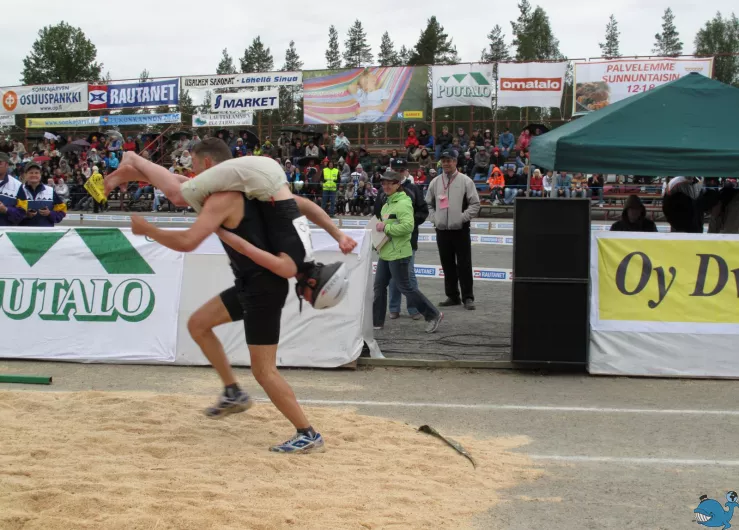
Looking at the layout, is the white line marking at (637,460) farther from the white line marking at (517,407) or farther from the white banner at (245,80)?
the white banner at (245,80)

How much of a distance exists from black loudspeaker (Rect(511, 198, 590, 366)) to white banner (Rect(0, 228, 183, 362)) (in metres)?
3.68

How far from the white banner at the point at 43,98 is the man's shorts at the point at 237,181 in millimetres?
34088

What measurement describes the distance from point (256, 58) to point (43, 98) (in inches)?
1985

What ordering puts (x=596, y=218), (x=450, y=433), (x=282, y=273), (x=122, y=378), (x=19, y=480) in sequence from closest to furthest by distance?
1. (x=19, y=480)
2. (x=282, y=273)
3. (x=450, y=433)
4. (x=122, y=378)
5. (x=596, y=218)

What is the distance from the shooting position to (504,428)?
6.29 meters

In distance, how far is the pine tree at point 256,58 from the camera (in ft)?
279

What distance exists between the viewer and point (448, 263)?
11.5 m

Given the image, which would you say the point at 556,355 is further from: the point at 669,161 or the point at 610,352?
the point at 669,161

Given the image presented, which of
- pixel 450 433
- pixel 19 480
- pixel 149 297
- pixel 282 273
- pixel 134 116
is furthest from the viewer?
pixel 134 116

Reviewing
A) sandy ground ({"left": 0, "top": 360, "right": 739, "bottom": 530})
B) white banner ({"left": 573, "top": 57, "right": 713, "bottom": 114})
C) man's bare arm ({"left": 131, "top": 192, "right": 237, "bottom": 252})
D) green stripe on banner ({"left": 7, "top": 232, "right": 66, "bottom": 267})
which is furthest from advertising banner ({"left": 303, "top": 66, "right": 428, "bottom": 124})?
man's bare arm ({"left": 131, "top": 192, "right": 237, "bottom": 252})

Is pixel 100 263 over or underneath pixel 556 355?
over

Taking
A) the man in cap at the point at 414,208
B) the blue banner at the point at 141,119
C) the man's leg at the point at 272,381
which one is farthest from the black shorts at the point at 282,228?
the blue banner at the point at 141,119

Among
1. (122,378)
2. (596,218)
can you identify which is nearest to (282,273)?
(122,378)

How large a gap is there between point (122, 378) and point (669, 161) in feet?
20.0
